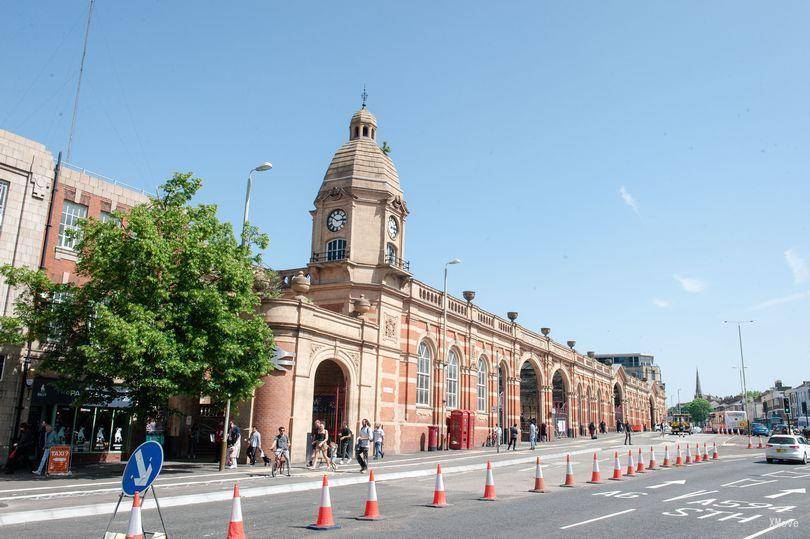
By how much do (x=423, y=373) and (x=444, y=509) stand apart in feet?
77.3

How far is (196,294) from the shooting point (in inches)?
803

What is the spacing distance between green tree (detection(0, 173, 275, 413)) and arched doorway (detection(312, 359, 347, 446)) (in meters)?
7.99

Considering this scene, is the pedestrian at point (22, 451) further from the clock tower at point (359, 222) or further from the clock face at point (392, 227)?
the clock face at point (392, 227)

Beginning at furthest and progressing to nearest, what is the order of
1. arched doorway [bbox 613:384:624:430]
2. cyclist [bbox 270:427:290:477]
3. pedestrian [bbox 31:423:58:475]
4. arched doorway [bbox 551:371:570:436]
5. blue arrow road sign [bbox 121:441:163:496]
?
arched doorway [bbox 613:384:624:430] → arched doorway [bbox 551:371:570:436] → cyclist [bbox 270:427:290:477] → pedestrian [bbox 31:423:58:475] → blue arrow road sign [bbox 121:441:163:496]

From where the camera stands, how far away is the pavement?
1121 centimetres

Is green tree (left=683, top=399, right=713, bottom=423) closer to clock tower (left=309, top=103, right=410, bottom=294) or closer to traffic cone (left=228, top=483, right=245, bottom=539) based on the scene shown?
clock tower (left=309, top=103, right=410, bottom=294)

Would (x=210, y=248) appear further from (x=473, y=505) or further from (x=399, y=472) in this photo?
(x=473, y=505)

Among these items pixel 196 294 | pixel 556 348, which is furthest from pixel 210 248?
pixel 556 348

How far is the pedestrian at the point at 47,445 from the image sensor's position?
2017 centimetres

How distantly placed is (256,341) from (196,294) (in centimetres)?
290

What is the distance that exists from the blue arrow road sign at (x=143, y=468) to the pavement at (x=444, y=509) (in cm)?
288

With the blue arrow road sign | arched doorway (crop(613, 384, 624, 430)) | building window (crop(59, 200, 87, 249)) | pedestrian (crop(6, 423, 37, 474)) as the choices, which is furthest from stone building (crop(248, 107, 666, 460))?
arched doorway (crop(613, 384, 624, 430))

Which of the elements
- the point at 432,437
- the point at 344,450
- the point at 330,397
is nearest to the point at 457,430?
the point at 432,437

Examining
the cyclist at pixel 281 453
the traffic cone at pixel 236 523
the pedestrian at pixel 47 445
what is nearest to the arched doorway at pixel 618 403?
the cyclist at pixel 281 453
